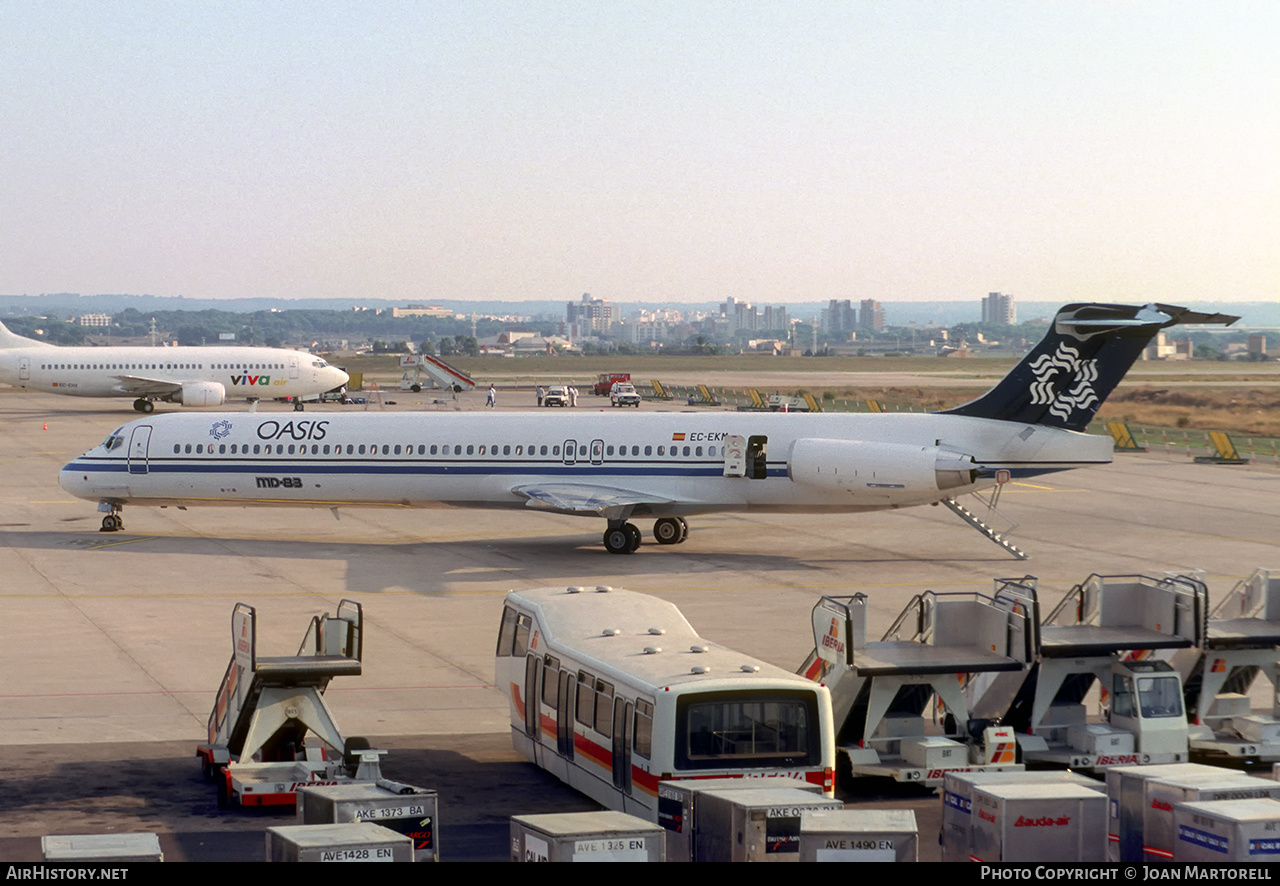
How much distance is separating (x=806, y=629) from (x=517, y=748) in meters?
9.47

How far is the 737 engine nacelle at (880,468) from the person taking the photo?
3394 centimetres

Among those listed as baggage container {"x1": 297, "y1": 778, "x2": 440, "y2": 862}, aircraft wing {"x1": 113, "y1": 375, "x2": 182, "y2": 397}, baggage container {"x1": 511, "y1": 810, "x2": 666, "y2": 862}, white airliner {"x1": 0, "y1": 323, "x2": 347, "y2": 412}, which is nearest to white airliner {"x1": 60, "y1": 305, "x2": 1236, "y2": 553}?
baggage container {"x1": 297, "y1": 778, "x2": 440, "y2": 862}

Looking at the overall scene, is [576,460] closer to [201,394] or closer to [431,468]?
[431,468]

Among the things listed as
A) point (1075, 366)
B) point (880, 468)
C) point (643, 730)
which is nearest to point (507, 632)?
point (643, 730)

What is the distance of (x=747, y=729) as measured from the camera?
15133 mm

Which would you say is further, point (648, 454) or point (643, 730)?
point (648, 454)

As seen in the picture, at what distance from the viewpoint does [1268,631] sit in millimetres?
19969

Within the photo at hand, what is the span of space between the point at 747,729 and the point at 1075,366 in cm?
2139

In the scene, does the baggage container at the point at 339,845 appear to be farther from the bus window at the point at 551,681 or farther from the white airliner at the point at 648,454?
the white airliner at the point at 648,454

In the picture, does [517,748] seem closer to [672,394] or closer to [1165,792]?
[1165,792]

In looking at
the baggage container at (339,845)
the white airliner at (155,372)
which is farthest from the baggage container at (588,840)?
the white airliner at (155,372)

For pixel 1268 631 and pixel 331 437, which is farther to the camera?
pixel 331 437

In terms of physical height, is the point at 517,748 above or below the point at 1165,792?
below

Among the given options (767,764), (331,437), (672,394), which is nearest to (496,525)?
(331,437)
